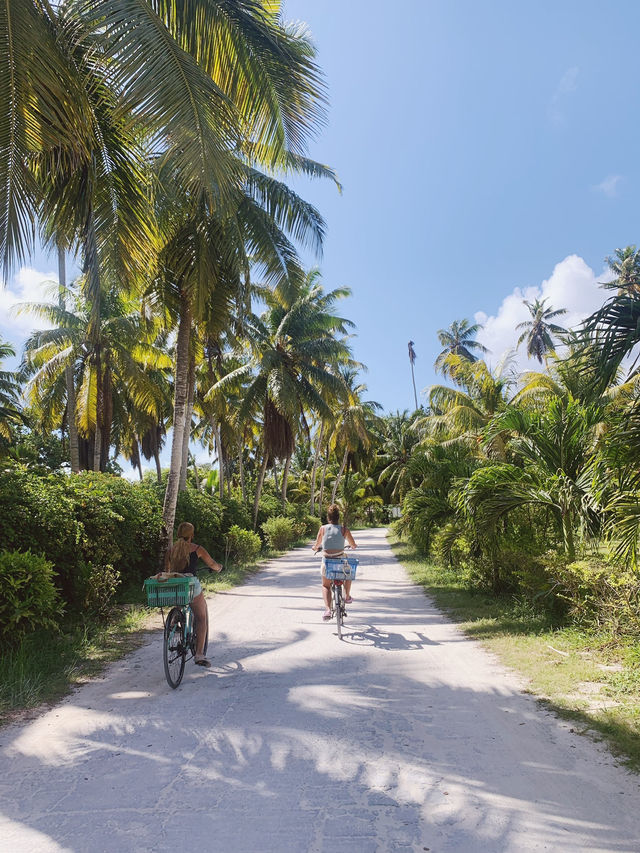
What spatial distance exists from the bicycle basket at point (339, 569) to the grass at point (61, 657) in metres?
2.69

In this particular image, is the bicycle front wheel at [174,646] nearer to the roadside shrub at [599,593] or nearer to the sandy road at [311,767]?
the sandy road at [311,767]

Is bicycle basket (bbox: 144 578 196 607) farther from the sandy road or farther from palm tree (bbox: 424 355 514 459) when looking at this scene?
palm tree (bbox: 424 355 514 459)

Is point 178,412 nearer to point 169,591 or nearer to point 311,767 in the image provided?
point 169,591

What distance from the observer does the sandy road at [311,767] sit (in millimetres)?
2789

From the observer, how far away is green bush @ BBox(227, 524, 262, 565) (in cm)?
1675

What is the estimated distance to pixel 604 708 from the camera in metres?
4.42

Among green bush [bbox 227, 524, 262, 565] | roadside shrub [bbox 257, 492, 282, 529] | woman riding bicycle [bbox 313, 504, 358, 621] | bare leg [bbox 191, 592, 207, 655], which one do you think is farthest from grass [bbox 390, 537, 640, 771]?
roadside shrub [bbox 257, 492, 282, 529]

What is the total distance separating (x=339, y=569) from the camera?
25.0ft

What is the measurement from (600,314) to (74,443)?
1854 cm

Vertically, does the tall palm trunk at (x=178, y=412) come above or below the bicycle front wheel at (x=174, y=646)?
above

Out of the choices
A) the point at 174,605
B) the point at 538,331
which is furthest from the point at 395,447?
the point at 174,605

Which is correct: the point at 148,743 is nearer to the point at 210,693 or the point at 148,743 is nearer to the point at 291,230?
the point at 210,693

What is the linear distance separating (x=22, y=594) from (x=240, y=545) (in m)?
11.5

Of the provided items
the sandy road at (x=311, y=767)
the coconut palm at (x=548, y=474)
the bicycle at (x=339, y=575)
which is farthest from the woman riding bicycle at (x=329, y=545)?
the coconut palm at (x=548, y=474)
